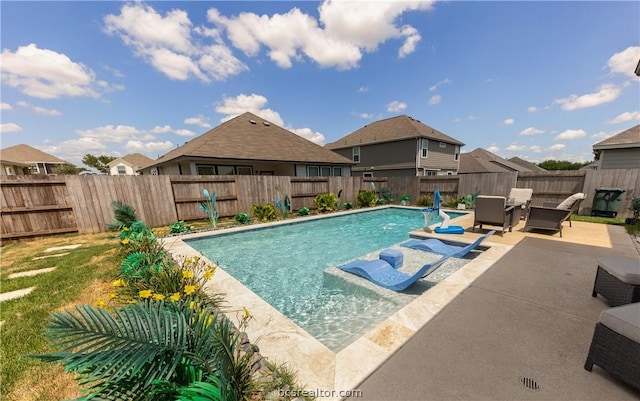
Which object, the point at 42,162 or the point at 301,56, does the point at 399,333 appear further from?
the point at 42,162

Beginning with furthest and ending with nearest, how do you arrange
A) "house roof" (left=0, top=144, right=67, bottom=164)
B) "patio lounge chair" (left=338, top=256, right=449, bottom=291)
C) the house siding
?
"house roof" (left=0, top=144, right=67, bottom=164)
the house siding
"patio lounge chair" (left=338, top=256, right=449, bottom=291)

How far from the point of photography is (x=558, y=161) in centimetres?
6438

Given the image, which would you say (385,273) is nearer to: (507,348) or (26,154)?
(507,348)

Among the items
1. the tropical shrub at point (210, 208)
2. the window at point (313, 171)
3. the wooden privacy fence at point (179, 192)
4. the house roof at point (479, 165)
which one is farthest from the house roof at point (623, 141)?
the tropical shrub at point (210, 208)

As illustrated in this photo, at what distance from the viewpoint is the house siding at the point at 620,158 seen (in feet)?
33.9

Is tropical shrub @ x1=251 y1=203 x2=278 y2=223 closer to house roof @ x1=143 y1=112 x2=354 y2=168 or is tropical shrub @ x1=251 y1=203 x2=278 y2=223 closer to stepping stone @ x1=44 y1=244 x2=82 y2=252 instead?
house roof @ x1=143 y1=112 x2=354 y2=168

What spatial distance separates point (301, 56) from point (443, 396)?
16.4m

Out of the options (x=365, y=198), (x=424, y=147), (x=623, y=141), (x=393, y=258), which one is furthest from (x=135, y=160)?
(x=623, y=141)

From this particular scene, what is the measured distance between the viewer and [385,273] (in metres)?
4.23

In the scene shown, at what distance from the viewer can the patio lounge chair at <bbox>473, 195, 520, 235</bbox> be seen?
6.24 metres

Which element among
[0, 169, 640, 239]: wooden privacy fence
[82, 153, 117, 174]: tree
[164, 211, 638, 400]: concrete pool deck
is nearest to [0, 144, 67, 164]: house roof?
[82, 153, 117, 174]: tree

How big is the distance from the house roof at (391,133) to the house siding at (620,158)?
9974mm

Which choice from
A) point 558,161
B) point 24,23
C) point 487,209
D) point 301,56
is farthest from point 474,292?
point 558,161

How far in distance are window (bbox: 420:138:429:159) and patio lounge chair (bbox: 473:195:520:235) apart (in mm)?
13818
